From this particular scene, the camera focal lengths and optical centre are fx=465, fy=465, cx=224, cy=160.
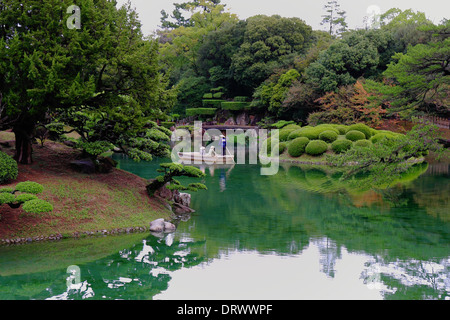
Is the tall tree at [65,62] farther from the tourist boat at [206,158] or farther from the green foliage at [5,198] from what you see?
the tourist boat at [206,158]

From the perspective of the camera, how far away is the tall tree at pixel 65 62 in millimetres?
11961

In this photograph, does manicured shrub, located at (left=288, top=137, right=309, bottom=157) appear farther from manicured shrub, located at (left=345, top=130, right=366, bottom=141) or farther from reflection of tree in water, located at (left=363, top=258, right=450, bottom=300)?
reflection of tree in water, located at (left=363, top=258, right=450, bottom=300)

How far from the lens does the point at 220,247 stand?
445 inches

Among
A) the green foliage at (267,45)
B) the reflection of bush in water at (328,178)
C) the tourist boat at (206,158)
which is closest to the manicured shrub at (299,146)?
the reflection of bush in water at (328,178)

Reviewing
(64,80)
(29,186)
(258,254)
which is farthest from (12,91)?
(258,254)

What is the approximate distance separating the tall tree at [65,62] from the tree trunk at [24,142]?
0.09 ft

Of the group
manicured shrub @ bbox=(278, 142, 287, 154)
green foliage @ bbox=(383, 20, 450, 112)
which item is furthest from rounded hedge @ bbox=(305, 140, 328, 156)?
green foliage @ bbox=(383, 20, 450, 112)

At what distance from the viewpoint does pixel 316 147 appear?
28.4m

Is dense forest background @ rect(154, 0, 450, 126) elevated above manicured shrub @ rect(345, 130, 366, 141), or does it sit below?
above

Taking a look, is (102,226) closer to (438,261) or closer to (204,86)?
(438,261)

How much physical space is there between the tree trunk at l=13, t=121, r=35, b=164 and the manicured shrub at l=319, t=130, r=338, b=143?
19311 millimetres

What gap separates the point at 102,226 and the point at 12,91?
418cm

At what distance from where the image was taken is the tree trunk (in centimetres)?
1338

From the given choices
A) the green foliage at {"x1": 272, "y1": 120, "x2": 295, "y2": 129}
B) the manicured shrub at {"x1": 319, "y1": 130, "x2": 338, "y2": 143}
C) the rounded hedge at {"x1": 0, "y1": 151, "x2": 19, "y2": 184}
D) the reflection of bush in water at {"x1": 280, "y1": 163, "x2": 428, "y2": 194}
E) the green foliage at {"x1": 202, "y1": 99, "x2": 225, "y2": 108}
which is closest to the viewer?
the rounded hedge at {"x1": 0, "y1": 151, "x2": 19, "y2": 184}
